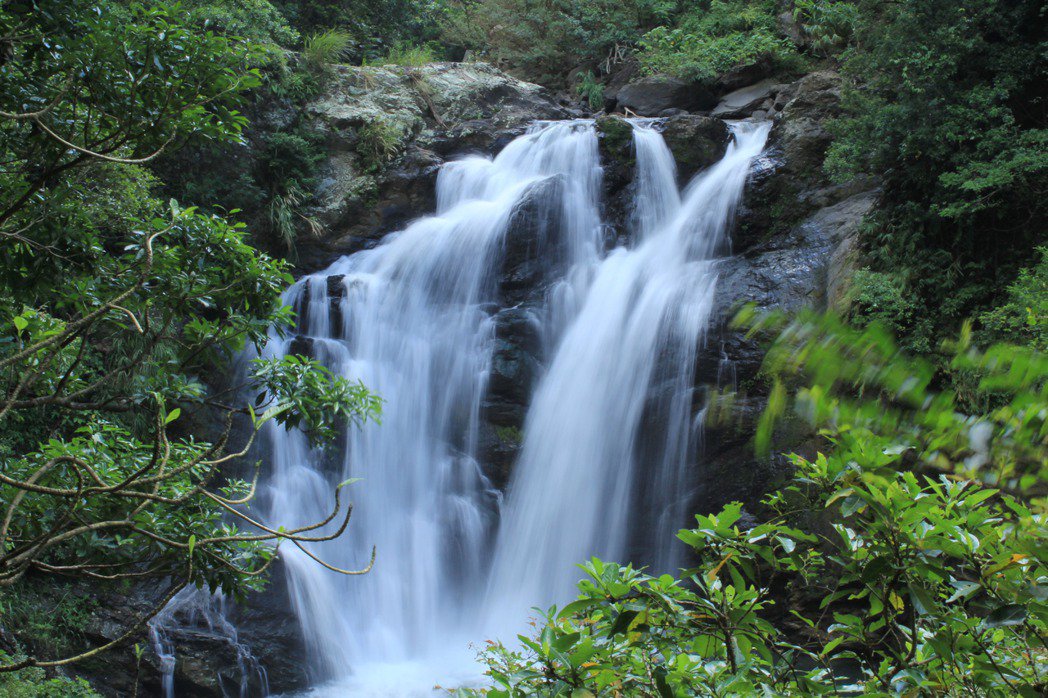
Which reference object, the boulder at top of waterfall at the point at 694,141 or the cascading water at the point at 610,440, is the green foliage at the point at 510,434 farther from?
the boulder at top of waterfall at the point at 694,141

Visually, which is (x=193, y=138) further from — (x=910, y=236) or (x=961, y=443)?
(x=910, y=236)

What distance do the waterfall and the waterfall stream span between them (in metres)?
0.03

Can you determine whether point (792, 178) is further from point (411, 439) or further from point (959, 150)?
point (411, 439)

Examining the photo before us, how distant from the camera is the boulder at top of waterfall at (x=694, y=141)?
12.8 metres

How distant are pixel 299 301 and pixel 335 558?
484 cm

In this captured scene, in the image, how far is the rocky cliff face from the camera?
26.8 feet

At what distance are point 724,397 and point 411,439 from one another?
15.6 ft

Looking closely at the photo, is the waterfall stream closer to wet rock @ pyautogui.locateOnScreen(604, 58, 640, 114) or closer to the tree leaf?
wet rock @ pyautogui.locateOnScreen(604, 58, 640, 114)

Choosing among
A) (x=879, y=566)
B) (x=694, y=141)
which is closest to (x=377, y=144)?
(x=694, y=141)

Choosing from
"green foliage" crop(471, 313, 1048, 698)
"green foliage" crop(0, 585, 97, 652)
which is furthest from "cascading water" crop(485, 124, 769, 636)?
"green foliage" crop(471, 313, 1048, 698)

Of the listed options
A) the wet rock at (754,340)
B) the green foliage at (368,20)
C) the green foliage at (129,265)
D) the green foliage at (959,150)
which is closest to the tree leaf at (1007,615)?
the green foliage at (129,265)

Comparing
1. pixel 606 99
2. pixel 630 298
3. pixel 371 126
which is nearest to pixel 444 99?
pixel 371 126

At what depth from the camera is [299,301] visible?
1215cm

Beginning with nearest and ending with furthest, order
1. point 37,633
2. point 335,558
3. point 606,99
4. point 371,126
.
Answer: point 37,633
point 335,558
point 371,126
point 606,99
